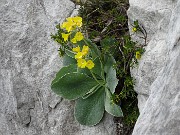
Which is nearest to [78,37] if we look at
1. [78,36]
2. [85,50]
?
[78,36]

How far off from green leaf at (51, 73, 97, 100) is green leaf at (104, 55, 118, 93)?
0.11 meters

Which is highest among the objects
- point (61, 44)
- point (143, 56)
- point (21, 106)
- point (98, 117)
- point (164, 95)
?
point (164, 95)

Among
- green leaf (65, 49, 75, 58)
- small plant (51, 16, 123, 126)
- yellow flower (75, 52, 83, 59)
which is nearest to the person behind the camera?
yellow flower (75, 52, 83, 59)

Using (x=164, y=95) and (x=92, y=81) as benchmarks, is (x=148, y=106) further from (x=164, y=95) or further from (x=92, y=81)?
(x=92, y=81)

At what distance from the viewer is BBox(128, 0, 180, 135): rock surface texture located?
71.5 inches

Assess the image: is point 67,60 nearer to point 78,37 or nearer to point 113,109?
point 78,37

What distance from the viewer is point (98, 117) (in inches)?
105

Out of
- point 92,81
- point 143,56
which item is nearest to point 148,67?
point 143,56

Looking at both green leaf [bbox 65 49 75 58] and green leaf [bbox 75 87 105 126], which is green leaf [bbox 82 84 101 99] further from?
green leaf [bbox 65 49 75 58]

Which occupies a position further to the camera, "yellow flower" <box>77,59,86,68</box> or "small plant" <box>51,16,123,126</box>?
"small plant" <box>51,16,123,126</box>

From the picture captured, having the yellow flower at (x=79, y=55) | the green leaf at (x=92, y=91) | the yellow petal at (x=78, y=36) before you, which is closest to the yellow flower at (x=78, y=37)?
the yellow petal at (x=78, y=36)

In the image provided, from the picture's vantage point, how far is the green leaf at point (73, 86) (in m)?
2.69

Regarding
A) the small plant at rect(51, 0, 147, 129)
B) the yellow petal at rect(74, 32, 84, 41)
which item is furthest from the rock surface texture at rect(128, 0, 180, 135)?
the yellow petal at rect(74, 32, 84, 41)

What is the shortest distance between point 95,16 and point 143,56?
2.35 ft
